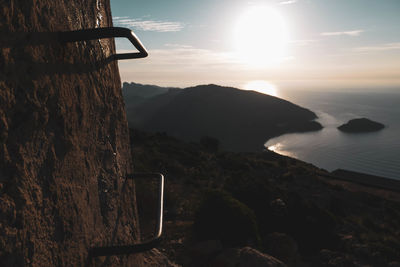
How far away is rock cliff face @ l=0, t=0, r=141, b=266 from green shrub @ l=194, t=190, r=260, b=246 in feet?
24.0

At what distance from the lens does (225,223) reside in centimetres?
852

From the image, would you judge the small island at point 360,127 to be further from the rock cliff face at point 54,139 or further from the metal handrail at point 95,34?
the metal handrail at point 95,34

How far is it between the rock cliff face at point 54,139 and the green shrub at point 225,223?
288 inches

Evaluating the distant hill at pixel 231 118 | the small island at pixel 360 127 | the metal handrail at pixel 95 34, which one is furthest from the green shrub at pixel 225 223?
the small island at pixel 360 127

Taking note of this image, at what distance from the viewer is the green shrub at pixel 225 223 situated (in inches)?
325

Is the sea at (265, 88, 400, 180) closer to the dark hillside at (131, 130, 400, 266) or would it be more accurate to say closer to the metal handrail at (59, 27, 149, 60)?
the dark hillside at (131, 130, 400, 266)

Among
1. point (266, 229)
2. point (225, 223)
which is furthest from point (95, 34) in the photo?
point (266, 229)

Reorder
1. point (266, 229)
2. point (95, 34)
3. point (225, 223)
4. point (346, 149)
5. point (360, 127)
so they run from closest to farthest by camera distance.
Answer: point (95, 34) → point (225, 223) → point (266, 229) → point (346, 149) → point (360, 127)

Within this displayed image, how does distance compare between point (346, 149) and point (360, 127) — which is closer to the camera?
→ point (346, 149)

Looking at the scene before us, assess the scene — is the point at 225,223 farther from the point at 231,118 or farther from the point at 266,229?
the point at 231,118

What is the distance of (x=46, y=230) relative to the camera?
2.95 ft

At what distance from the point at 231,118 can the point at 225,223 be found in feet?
379

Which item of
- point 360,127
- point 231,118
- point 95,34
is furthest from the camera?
point 360,127

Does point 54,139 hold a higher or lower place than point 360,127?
higher
